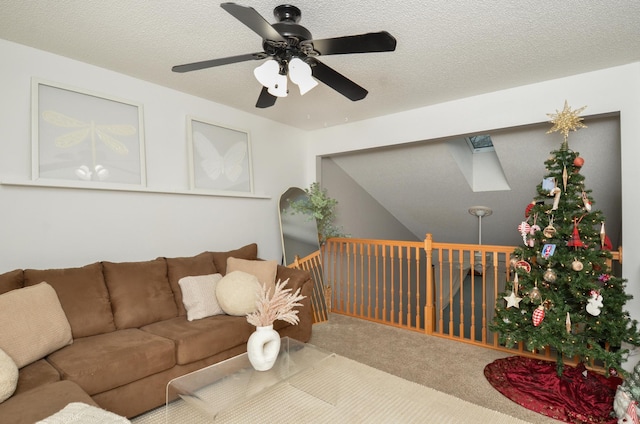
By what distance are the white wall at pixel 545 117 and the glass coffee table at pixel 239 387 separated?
100 inches

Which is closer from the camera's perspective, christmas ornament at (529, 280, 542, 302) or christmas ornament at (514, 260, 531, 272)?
christmas ornament at (529, 280, 542, 302)

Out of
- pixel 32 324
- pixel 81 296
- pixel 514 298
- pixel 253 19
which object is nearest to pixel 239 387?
pixel 32 324

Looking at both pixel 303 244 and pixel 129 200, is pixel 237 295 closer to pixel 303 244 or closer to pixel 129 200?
pixel 129 200

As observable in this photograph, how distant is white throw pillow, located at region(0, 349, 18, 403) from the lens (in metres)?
1.54

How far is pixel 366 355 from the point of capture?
10.1 feet

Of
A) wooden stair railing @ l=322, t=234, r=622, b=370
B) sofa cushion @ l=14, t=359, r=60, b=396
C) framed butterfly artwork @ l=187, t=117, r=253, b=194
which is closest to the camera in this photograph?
sofa cushion @ l=14, t=359, r=60, b=396

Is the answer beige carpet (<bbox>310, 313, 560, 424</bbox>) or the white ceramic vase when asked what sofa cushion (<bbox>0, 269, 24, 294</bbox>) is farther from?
beige carpet (<bbox>310, 313, 560, 424</bbox>)

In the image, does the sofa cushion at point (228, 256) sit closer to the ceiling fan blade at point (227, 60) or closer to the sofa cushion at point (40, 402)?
the sofa cushion at point (40, 402)

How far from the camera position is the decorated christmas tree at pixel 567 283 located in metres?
2.38

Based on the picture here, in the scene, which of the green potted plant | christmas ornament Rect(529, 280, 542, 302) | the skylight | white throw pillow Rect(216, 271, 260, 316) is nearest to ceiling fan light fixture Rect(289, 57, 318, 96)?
white throw pillow Rect(216, 271, 260, 316)

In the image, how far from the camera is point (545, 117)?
9.98 ft

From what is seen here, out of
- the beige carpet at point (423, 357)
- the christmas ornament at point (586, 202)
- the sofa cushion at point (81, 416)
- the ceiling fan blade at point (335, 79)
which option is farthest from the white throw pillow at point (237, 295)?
the christmas ornament at point (586, 202)

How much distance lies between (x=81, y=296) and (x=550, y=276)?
334 cm

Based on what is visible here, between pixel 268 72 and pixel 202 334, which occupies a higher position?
pixel 268 72
